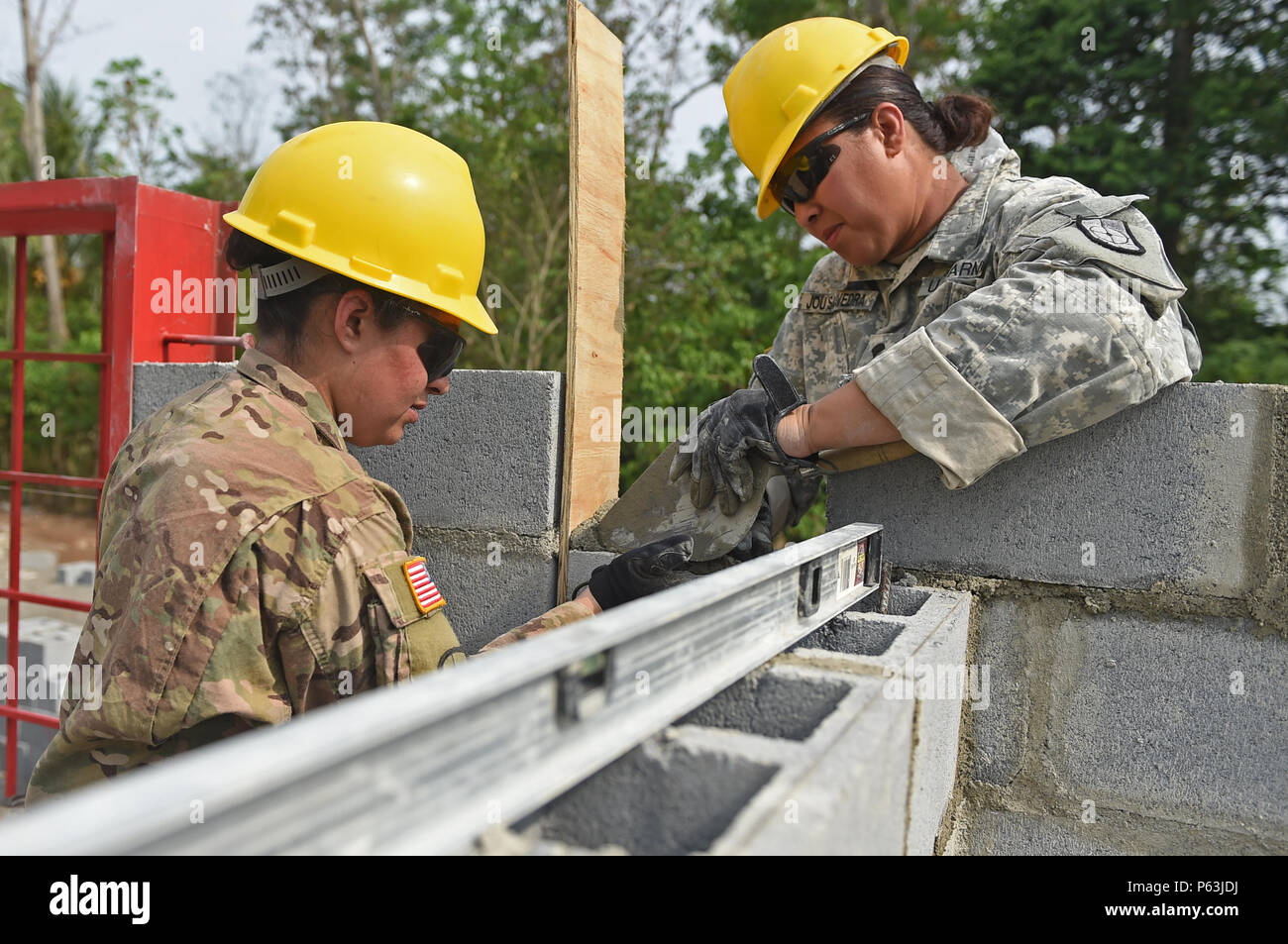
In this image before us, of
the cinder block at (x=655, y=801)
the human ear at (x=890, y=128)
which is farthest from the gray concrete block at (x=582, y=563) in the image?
the cinder block at (x=655, y=801)

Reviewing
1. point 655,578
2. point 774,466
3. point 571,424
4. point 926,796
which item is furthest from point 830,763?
point 571,424

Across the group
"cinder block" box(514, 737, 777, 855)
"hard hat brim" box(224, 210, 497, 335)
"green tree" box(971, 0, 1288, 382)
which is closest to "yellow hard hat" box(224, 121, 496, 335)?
"hard hat brim" box(224, 210, 497, 335)

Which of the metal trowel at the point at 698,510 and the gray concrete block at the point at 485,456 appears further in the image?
the gray concrete block at the point at 485,456

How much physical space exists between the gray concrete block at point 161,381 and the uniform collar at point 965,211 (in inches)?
98.7

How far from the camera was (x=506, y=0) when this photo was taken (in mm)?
9984

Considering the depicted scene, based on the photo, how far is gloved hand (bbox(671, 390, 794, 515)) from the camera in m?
2.45

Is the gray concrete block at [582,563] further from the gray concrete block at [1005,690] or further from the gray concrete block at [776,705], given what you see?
the gray concrete block at [776,705]

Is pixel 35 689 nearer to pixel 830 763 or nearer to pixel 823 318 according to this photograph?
pixel 823 318

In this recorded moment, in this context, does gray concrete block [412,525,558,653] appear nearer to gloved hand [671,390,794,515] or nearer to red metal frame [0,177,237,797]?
gloved hand [671,390,794,515]

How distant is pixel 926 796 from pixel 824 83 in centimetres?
184

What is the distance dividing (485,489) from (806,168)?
1.40 m

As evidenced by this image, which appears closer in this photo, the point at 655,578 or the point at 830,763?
the point at 830,763

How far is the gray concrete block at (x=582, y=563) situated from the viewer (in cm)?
292
